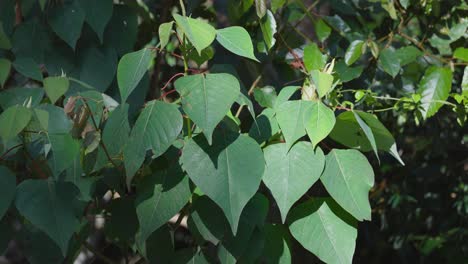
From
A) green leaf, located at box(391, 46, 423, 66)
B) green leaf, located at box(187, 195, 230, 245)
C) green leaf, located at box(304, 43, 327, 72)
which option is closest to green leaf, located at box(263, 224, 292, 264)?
green leaf, located at box(187, 195, 230, 245)

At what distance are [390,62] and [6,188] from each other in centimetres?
113

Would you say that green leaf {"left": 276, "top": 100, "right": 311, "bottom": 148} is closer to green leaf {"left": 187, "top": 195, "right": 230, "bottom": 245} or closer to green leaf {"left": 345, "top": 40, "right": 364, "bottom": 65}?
green leaf {"left": 187, "top": 195, "right": 230, "bottom": 245}

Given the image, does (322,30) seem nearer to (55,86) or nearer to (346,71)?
(346,71)

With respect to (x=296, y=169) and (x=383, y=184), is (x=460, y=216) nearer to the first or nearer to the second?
(x=383, y=184)

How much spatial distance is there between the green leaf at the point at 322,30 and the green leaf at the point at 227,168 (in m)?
0.76

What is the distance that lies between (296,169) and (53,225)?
47 cm

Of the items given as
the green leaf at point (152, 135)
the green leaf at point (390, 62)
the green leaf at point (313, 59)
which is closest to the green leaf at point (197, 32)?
the green leaf at point (152, 135)

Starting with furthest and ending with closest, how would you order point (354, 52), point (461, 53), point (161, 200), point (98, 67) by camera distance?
point (461, 53)
point (354, 52)
point (98, 67)
point (161, 200)

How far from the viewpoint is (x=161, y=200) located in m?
1.39

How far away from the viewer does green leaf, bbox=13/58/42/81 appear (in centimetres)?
157

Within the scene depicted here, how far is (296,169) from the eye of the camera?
1.37m

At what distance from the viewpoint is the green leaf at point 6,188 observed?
1.33 m

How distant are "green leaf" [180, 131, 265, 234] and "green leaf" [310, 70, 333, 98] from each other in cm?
17

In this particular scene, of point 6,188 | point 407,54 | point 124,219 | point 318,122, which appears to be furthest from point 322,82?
point 407,54
